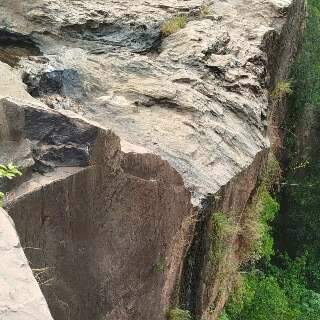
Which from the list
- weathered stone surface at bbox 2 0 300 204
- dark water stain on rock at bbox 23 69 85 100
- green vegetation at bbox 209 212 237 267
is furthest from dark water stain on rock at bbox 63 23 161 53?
green vegetation at bbox 209 212 237 267

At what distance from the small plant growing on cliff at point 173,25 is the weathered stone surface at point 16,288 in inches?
212

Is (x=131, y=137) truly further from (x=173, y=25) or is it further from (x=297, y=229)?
(x=297, y=229)

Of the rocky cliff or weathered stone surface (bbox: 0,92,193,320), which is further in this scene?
the rocky cliff

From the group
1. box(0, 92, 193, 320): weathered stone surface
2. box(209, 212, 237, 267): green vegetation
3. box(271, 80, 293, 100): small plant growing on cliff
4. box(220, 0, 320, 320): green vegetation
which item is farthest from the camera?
box(220, 0, 320, 320): green vegetation

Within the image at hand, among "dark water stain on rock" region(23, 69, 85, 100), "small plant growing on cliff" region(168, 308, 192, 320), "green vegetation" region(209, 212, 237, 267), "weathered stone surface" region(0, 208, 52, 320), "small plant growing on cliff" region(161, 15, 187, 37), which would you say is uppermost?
"small plant growing on cliff" region(161, 15, 187, 37)

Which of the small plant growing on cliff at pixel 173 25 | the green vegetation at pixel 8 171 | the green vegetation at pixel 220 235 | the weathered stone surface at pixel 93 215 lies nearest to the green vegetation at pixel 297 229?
the small plant growing on cliff at pixel 173 25

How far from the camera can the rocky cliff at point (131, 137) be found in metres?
3.96

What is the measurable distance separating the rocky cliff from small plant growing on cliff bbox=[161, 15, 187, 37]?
5 centimetres

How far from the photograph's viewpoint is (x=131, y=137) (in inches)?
204

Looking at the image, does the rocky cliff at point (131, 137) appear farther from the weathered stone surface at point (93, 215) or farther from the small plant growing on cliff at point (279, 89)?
the small plant growing on cliff at point (279, 89)

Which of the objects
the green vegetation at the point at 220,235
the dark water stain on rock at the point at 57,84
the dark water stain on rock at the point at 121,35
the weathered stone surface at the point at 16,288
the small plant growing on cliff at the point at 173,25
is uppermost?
the small plant growing on cliff at the point at 173,25

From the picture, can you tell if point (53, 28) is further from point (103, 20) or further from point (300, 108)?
point (300, 108)

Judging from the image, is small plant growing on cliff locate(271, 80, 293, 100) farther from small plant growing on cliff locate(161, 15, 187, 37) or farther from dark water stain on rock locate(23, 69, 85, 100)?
dark water stain on rock locate(23, 69, 85, 100)

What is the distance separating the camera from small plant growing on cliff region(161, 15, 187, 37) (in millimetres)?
7586
